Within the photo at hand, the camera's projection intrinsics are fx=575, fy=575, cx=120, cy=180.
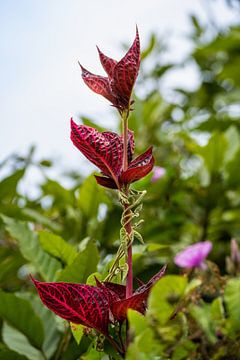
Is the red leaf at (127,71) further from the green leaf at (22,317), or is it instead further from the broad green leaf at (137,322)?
the green leaf at (22,317)

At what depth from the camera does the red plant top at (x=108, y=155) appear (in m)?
0.63

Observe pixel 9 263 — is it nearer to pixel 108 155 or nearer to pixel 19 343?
pixel 19 343

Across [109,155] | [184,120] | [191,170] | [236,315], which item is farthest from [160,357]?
[184,120]

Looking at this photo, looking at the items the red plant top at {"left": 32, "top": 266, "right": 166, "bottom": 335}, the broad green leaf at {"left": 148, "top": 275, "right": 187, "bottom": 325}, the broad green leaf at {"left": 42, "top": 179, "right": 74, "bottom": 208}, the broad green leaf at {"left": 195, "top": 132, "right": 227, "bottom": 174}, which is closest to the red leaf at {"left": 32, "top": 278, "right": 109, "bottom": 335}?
the red plant top at {"left": 32, "top": 266, "right": 166, "bottom": 335}

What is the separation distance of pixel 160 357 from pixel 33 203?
0.98m

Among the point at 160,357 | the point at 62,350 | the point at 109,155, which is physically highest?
the point at 109,155

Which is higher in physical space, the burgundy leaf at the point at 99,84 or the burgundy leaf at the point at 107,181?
the burgundy leaf at the point at 99,84

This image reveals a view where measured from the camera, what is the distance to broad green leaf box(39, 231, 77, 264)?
3.35 ft

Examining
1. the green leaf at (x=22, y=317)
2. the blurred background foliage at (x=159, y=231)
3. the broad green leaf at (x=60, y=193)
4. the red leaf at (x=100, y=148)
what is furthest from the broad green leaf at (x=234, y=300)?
the broad green leaf at (x=60, y=193)

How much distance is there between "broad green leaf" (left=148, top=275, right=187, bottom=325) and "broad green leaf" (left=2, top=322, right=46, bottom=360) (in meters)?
0.46

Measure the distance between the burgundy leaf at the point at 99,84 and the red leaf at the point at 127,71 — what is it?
0.01 metres

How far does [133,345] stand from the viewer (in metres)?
0.47

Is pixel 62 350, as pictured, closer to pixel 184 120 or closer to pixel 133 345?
pixel 133 345

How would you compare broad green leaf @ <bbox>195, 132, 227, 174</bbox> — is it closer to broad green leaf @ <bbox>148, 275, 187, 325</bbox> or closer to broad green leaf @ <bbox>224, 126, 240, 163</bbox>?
broad green leaf @ <bbox>224, 126, 240, 163</bbox>
